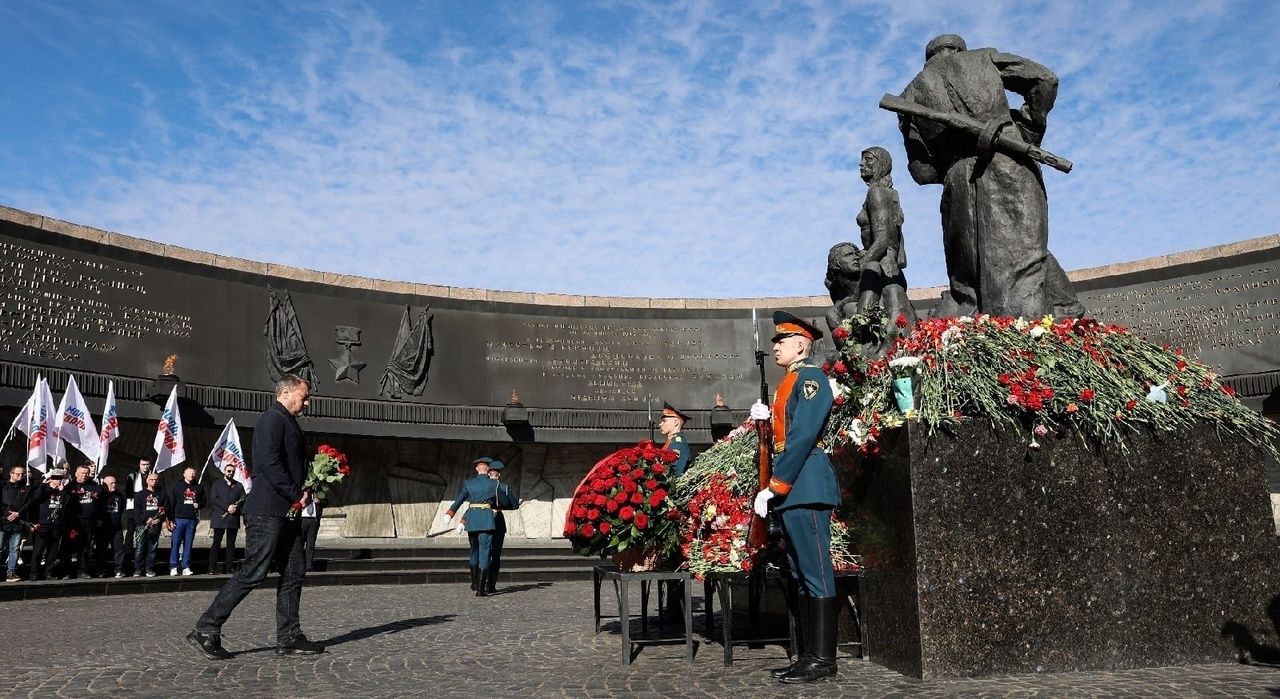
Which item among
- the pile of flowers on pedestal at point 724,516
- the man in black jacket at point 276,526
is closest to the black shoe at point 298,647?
the man in black jacket at point 276,526

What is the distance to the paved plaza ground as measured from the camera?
506cm

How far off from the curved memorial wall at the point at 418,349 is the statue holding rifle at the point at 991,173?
12237 millimetres

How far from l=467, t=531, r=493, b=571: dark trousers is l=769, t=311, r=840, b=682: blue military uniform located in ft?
25.9

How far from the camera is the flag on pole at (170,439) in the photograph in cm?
1481

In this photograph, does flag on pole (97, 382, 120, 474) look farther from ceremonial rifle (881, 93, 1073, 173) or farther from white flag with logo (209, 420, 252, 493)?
ceremonial rifle (881, 93, 1073, 173)

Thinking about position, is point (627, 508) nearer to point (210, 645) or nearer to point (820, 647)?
point (820, 647)

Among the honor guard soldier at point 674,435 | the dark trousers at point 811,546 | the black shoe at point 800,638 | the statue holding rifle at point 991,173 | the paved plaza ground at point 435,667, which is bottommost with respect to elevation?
the paved plaza ground at point 435,667

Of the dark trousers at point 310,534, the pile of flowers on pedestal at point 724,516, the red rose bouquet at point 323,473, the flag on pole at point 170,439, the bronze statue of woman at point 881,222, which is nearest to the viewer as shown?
the pile of flowers on pedestal at point 724,516

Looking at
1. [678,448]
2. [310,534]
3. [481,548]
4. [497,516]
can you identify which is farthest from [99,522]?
[678,448]

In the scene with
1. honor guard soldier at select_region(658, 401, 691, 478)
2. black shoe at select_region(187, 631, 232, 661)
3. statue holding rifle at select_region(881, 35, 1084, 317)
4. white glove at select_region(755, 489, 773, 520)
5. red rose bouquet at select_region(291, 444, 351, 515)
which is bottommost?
black shoe at select_region(187, 631, 232, 661)

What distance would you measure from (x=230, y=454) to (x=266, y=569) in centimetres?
970

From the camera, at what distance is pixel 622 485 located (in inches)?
263

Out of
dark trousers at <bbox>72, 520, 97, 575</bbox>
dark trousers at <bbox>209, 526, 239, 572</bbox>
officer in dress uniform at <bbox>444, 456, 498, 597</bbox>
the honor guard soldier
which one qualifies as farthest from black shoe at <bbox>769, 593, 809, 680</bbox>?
dark trousers at <bbox>72, 520, 97, 575</bbox>

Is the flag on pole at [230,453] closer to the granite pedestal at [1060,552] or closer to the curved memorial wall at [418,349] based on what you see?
the curved memorial wall at [418,349]
